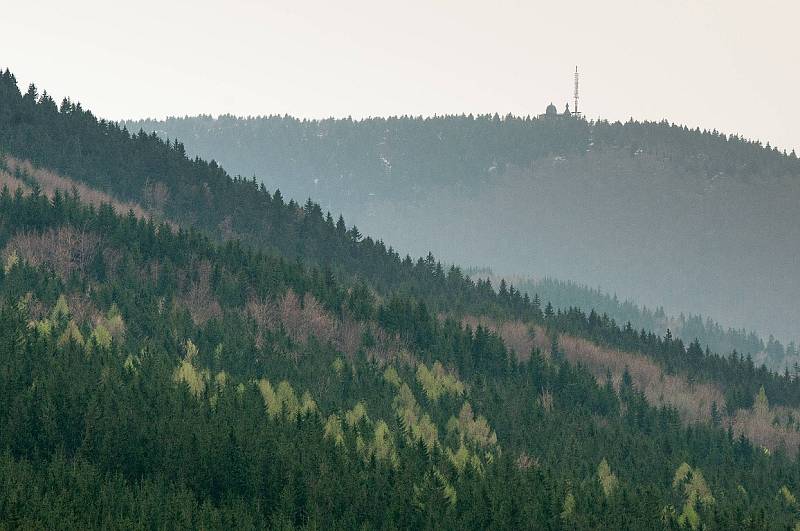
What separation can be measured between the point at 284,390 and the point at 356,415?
3.26 metres

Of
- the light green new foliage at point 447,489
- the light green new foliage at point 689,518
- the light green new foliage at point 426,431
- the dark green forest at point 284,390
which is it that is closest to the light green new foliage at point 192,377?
the dark green forest at point 284,390

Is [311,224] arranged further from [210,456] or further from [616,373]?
[210,456]

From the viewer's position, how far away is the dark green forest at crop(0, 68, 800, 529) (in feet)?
139

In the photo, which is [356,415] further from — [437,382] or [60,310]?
[437,382]

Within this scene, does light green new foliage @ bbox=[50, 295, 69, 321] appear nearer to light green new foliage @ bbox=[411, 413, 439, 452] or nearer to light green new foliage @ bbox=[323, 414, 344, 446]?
light green new foliage @ bbox=[323, 414, 344, 446]

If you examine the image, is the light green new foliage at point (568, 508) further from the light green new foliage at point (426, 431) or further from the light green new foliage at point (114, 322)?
the light green new foliage at point (114, 322)

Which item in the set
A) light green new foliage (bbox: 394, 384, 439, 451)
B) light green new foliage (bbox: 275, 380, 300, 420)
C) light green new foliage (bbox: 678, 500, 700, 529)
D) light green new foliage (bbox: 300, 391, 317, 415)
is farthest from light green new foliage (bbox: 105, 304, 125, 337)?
light green new foliage (bbox: 678, 500, 700, 529)

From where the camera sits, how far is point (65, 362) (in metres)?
50.2

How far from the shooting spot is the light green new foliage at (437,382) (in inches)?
2761

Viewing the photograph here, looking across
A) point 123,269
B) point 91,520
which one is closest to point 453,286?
point 123,269

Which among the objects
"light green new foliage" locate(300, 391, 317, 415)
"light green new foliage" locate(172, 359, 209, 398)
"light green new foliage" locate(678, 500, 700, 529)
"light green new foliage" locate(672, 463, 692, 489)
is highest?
"light green new foliage" locate(172, 359, 209, 398)

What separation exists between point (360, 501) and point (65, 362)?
13.7m

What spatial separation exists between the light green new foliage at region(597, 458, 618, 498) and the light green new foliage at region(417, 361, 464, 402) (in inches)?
454

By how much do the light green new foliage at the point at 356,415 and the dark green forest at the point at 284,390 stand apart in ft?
0.91
